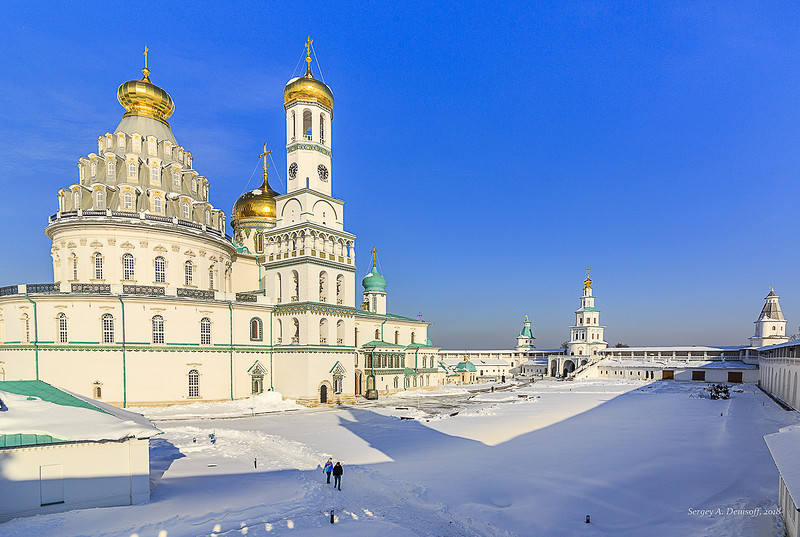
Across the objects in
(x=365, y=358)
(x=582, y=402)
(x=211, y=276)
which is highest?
(x=211, y=276)

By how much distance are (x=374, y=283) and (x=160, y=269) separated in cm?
2661

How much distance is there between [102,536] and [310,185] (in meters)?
33.1

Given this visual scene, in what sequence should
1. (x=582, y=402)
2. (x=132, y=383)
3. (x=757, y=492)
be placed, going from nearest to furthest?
(x=757, y=492)
(x=132, y=383)
(x=582, y=402)

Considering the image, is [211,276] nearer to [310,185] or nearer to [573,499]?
[310,185]

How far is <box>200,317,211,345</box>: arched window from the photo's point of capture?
36594 millimetres

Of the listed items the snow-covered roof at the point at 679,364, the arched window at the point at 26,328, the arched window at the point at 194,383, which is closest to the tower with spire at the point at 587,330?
the snow-covered roof at the point at 679,364

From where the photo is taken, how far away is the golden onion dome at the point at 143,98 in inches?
1599

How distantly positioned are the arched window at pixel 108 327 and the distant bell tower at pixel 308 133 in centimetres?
1843

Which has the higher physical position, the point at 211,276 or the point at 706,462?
the point at 211,276

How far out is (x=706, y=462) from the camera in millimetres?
17078

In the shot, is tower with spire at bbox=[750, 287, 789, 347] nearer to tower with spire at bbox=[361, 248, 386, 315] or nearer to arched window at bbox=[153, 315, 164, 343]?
tower with spire at bbox=[361, 248, 386, 315]

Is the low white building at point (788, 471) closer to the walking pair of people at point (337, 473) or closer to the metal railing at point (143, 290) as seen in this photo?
the walking pair of people at point (337, 473)

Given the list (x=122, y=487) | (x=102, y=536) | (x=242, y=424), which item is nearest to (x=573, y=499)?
(x=102, y=536)

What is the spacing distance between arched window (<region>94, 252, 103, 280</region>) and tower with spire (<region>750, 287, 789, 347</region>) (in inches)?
3850
